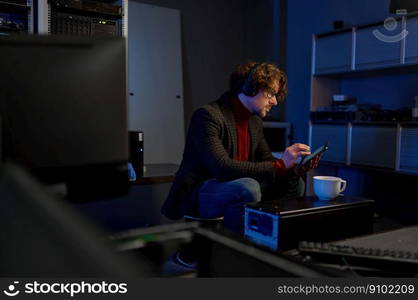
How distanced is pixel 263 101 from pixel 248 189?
45cm

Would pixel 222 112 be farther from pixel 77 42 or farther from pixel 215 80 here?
pixel 215 80

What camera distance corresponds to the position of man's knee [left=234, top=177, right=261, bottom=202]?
1682 mm

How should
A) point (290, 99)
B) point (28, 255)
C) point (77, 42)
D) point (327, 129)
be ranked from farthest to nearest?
point (290, 99) → point (327, 129) → point (77, 42) → point (28, 255)

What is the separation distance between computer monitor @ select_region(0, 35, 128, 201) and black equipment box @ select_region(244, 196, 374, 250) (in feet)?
1.70

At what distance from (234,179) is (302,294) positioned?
4.66ft

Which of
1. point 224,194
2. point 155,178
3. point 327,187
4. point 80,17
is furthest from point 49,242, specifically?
point 80,17

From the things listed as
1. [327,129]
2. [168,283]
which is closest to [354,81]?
[327,129]

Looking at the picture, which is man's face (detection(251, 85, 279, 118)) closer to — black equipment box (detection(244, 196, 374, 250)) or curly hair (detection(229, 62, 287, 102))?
curly hair (detection(229, 62, 287, 102))

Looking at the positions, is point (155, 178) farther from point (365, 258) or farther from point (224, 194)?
point (365, 258)

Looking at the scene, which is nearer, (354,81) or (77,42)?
(77,42)

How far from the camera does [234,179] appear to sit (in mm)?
1749

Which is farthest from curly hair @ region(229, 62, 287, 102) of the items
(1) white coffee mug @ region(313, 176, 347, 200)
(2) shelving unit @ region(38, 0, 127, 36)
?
(2) shelving unit @ region(38, 0, 127, 36)

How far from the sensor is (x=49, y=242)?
0.23m

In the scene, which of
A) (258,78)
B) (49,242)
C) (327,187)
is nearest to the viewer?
(49,242)
